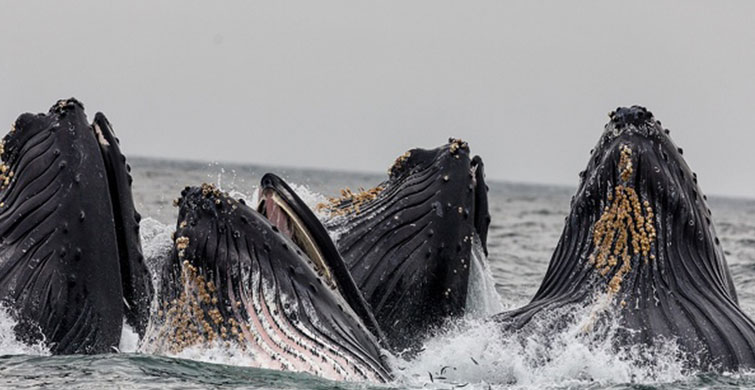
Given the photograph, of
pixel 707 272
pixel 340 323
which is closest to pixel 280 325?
pixel 340 323

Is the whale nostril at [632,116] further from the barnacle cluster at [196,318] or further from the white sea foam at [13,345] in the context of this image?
the white sea foam at [13,345]

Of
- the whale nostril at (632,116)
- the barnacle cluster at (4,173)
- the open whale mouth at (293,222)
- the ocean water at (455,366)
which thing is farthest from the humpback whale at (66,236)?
the whale nostril at (632,116)

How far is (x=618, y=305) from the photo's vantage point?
8.91 meters

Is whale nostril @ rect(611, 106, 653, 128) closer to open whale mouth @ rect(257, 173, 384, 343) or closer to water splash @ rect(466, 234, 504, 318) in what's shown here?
water splash @ rect(466, 234, 504, 318)

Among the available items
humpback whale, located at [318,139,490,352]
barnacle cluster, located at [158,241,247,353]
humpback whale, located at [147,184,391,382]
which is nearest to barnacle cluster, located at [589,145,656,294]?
humpback whale, located at [318,139,490,352]

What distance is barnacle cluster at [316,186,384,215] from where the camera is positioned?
1052cm

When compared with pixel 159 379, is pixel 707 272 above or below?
above

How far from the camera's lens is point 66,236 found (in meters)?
8.27

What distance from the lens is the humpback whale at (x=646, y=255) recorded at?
8719 millimetres

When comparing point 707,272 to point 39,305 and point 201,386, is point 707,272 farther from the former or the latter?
point 39,305

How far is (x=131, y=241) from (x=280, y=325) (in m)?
1.63

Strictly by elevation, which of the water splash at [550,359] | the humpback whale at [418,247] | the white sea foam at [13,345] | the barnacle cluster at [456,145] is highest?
the barnacle cluster at [456,145]

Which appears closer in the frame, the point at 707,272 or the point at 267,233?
the point at 267,233

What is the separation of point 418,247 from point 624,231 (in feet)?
5.32
